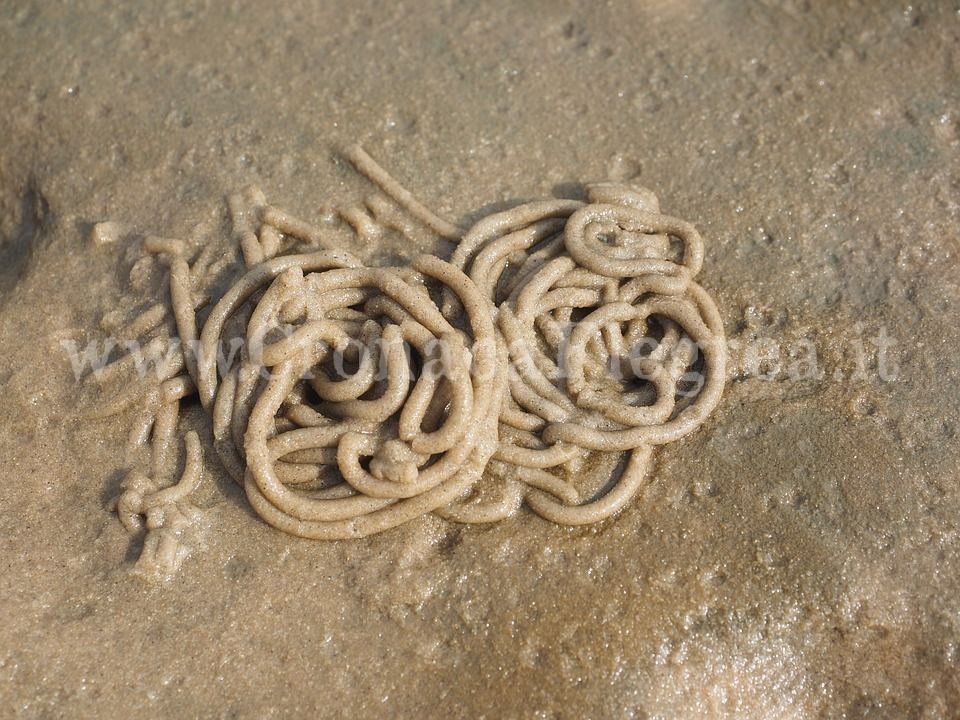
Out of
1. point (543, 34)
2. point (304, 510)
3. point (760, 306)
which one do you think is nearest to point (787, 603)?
point (760, 306)

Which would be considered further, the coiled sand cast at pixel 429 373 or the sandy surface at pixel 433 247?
the coiled sand cast at pixel 429 373

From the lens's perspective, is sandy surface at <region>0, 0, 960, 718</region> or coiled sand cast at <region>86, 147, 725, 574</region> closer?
sandy surface at <region>0, 0, 960, 718</region>

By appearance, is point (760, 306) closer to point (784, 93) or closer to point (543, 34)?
point (784, 93)

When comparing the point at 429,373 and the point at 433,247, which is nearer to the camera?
the point at 429,373

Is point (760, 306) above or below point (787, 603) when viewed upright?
above
